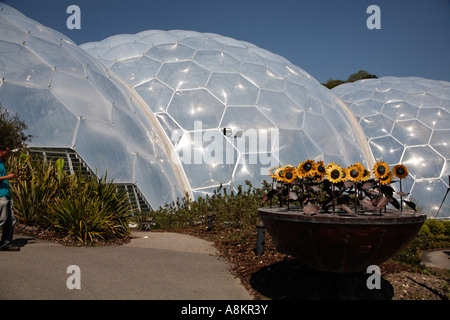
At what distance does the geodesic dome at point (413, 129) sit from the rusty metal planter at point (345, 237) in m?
12.3

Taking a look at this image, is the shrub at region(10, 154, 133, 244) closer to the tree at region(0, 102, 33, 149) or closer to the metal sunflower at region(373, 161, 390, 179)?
the tree at region(0, 102, 33, 149)

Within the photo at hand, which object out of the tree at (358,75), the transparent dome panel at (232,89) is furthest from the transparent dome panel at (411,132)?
the tree at (358,75)

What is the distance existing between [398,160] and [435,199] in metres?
2.20

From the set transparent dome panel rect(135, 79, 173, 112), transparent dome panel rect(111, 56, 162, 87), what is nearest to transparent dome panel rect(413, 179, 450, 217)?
transparent dome panel rect(135, 79, 173, 112)

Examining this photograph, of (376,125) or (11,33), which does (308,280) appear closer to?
(11,33)

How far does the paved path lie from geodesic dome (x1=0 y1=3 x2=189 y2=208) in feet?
11.6

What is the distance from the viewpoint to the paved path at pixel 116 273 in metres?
3.38

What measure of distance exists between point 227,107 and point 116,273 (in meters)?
8.20

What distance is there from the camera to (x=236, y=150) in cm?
1085

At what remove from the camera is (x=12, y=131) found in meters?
7.45

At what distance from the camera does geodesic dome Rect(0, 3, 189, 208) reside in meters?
8.34

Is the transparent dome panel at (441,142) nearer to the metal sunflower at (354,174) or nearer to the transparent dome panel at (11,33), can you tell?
the metal sunflower at (354,174)

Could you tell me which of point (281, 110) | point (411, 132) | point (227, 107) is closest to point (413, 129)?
point (411, 132)
